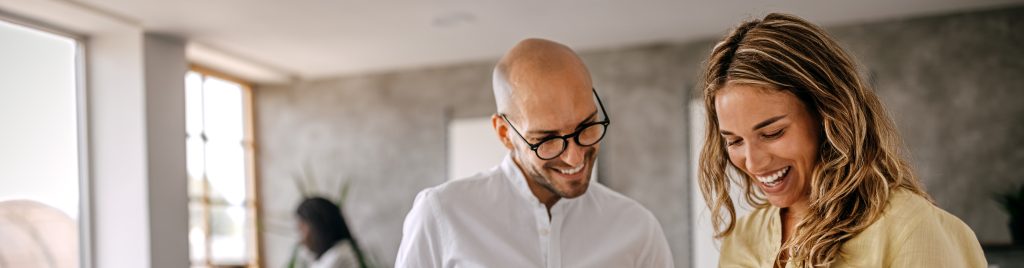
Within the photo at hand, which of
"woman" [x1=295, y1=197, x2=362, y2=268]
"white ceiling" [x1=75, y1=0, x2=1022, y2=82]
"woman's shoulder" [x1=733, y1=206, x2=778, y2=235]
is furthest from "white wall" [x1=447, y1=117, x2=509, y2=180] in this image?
"woman's shoulder" [x1=733, y1=206, x2=778, y2=235]

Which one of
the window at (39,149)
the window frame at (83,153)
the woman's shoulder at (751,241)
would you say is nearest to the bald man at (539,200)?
the woman's shoulder at (751,241)

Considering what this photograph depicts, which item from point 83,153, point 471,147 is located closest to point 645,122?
point 471,147

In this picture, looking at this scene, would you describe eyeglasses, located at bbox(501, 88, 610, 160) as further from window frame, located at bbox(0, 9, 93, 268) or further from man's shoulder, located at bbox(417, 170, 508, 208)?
window frame, located at bbox(0, 9, 93, 268)

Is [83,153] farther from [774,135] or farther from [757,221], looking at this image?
[774,135]

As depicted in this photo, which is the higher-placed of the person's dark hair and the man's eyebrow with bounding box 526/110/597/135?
the man's eyebrow with bounding box 526/110/597/135

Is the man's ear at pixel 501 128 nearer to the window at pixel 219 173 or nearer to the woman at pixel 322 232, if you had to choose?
the woman at pixel 322 232

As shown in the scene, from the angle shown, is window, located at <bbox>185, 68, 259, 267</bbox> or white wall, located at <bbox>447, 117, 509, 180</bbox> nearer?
window, located at <bbox>185, 68, 259, 267</bbox>

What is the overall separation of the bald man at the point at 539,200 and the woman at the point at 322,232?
325cm

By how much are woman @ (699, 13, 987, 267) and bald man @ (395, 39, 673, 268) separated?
0.40 m

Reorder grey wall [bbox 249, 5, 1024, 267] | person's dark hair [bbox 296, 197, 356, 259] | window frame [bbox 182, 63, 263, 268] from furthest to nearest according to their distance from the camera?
1. window frame [bbox 182, 63, 263, 268]
2. grey wall [bbox 249, 5, 1024, 267]
3. person's dark hair [bbox 296, 197, 356, 259]

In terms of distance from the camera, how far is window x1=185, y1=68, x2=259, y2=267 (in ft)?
21.3

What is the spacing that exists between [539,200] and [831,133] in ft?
2.58

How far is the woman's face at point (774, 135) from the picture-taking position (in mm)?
1220

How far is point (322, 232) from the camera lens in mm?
5137
